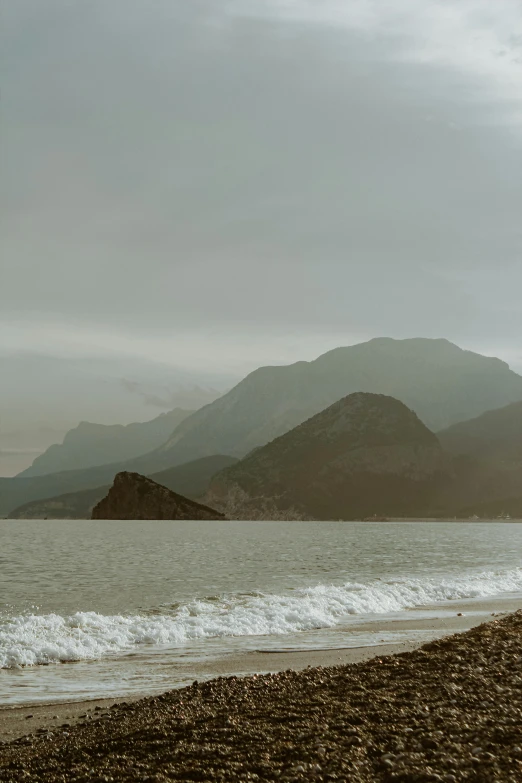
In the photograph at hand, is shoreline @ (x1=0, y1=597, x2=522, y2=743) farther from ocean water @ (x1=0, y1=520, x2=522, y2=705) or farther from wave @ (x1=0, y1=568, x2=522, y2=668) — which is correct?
wave @ (x1=0, y1=568, x2=522, y2=668)

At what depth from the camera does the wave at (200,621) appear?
2386cm

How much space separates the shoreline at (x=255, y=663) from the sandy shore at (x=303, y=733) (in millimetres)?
221

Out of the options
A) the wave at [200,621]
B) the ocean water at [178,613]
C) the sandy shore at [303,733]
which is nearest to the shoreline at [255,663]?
the sandy shore at [303,733]

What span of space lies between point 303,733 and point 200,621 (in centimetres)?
1829

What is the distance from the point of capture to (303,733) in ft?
40.4

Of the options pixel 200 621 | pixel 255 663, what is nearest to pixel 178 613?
pixel 200 621

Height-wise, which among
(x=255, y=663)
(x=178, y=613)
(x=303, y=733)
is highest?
(x=303, y=733)

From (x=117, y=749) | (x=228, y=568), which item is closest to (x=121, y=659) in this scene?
(x=117, y=749)

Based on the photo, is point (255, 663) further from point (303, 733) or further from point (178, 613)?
point (178, 613)

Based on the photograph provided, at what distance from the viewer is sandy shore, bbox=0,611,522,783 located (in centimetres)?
1054

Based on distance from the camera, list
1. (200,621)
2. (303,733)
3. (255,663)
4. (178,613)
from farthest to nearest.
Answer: (178,613)
(200,621)
(255,663)
(303,733)

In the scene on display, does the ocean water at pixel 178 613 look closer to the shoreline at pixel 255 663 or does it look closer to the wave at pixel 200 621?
the wave at pixel 200 621

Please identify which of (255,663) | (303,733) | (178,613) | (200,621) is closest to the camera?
(303,733)

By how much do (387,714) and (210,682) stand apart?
5587 millimetres
